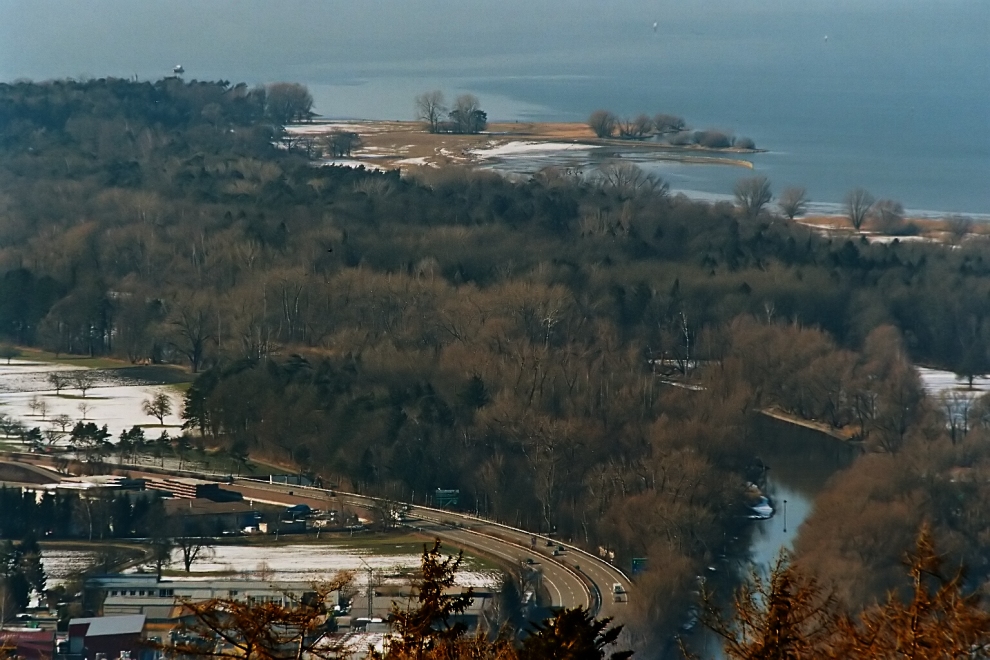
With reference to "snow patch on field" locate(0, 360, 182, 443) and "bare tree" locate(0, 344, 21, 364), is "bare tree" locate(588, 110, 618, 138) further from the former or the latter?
"snow patch on field" locate(0, 360, 182, 443)

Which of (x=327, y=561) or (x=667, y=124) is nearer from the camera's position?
(x=327, y=561)

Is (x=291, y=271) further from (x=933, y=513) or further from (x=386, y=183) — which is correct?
(x=933, y=513)

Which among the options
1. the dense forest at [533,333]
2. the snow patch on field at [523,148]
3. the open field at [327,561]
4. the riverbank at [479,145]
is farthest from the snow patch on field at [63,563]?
the snow patch on field at [523,148]

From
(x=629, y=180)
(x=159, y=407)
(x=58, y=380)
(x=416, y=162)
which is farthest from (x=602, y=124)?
(x=159, y=407)

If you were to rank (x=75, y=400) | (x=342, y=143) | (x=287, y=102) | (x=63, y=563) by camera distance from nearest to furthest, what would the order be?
1. (x=63, y=563)
2. (x=75, y=400)
3. (x=342, y=143)
4. (x=287, y=102)

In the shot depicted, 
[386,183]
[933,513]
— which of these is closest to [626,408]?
[933,513]

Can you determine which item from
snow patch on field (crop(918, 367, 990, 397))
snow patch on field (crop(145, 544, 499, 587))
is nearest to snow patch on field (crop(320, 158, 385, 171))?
snow patch on field (crop(918, 367, 990, 397))

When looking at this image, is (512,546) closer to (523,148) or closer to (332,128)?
(523,148)
